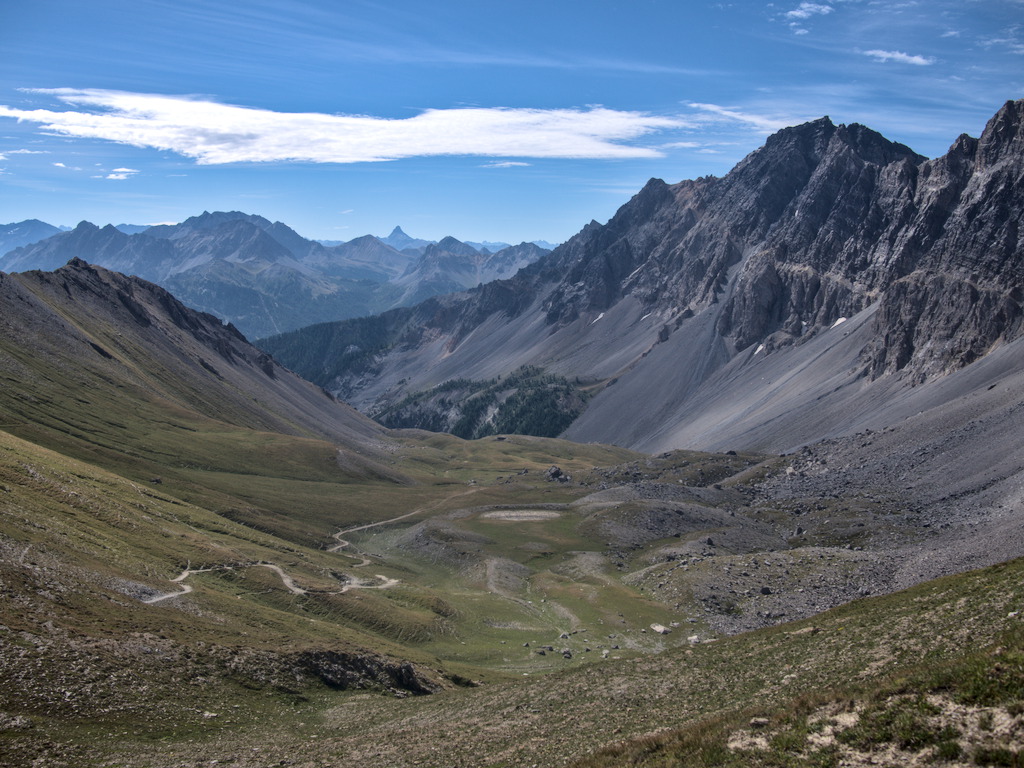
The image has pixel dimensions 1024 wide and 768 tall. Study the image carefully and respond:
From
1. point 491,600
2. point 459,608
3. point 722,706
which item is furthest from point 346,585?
point 722,706

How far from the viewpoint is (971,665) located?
27375mm

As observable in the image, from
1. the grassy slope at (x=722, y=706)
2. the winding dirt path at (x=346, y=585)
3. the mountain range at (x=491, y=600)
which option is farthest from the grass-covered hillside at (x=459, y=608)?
the winding dirt path at (x=346, y=585)

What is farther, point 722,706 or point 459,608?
point 459,608

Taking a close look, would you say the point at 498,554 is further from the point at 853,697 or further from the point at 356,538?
the point at 853,697

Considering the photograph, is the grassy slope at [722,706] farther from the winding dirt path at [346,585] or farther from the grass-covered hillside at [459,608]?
the winding dirt path at [346,585]

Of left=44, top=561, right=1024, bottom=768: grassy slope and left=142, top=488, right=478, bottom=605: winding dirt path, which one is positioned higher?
left=44, top=561, right=1024, bottom=768: grassy slope

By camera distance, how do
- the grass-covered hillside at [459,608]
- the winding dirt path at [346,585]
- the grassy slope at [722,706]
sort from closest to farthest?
the grassy slope at [722,706], the grass-covered hillside at [459,608], the winding dirt path at [346,585]

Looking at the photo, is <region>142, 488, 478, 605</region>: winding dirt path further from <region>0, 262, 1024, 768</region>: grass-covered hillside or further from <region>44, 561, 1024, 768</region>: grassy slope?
<region>44, 561, 1024, 768</region>: grassy slope

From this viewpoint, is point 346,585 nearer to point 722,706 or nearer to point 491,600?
point 491,600

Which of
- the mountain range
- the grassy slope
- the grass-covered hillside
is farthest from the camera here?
the mountain range

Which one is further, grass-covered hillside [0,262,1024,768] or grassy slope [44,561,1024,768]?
grass-covered hillside [0,262,1024,768]

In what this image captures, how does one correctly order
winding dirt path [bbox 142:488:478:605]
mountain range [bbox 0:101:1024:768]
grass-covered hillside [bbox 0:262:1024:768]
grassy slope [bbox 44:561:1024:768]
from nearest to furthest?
grassy slope [bbox 44:561:1024:768] → grass-covered hillside [bbox 0:262:1024:768] → mountain range [bbox 0:101:1024:768] → winding dirt path [bbox 142:488:478:605]

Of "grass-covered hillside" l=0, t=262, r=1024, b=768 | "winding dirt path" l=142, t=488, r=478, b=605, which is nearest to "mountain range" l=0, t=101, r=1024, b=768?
"grass-covered hillside" l=0, t=262, r=1024, b=768

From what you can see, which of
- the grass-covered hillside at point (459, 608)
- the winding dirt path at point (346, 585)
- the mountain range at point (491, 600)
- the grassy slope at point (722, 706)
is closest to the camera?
the grassy slope at point (722, 706)
